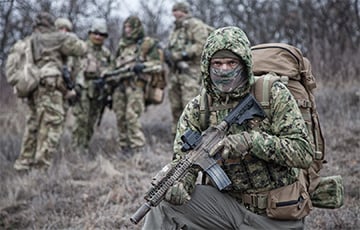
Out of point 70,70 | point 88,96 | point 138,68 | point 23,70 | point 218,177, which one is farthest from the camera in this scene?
point 88,96

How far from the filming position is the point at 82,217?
5.18 m

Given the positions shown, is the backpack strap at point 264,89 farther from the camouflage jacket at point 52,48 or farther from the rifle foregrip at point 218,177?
the camouflage jacket at point 52,48

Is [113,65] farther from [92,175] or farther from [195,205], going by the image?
[195,205]

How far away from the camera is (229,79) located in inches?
118

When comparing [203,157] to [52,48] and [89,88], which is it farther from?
[89,88]

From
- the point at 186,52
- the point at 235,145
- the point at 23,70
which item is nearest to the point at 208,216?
the point at 235,145

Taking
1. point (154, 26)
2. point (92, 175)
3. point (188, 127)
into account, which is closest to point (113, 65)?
point (92, 175)

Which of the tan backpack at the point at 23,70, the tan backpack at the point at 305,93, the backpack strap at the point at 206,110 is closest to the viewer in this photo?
the backpack strap at the point at 206,110

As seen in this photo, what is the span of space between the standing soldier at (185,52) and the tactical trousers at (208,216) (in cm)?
451

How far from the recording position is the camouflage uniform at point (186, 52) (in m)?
7.48

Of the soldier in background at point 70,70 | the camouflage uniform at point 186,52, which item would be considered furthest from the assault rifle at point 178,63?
the soldier in background at point 70,70

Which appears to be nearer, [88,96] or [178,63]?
[88,96]

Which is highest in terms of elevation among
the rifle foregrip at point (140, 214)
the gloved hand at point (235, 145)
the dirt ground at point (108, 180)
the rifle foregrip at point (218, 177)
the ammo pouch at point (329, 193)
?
the gloved hand at point (235, 145)

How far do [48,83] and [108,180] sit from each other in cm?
142
